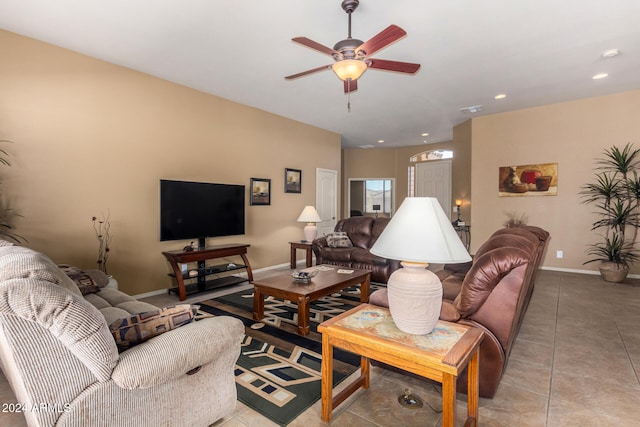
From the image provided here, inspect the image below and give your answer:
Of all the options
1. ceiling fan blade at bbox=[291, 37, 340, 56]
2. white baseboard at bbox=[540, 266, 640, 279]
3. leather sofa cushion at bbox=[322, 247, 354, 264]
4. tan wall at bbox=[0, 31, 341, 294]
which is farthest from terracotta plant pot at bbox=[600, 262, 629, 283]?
tan wall at bbox=[0, 31, 341, 294]

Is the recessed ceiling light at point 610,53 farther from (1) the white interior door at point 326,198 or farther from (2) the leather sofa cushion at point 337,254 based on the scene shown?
(1) the white interior door at point 326,198

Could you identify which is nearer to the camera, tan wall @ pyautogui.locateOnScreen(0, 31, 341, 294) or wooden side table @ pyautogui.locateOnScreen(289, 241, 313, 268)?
tan wall @ pyautogui.locateOnScreen(0, 31, 341, 294)

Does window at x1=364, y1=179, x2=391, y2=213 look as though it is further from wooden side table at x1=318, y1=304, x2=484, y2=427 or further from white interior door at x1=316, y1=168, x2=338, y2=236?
wooden side table at x1=318, y1=304, x2=484, y2=427

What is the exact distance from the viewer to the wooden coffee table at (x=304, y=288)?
286 centimetres

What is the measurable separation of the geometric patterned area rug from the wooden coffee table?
0.15 m

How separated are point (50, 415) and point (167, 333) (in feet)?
1.52

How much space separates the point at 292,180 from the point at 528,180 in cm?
443

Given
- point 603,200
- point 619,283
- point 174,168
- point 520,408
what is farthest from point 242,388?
point 603,200

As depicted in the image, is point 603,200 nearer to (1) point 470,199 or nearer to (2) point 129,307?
(1) point 470,199

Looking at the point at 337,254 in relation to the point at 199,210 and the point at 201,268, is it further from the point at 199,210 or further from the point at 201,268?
the point at 199,210

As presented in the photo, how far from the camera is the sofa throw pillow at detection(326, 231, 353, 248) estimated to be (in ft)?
17.1

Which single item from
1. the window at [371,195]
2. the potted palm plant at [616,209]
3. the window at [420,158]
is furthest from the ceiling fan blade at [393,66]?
the window at [371,195]

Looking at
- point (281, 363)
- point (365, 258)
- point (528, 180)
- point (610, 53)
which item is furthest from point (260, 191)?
point (610, 53)

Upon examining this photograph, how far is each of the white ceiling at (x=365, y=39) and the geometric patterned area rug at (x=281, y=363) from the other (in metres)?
2.90
